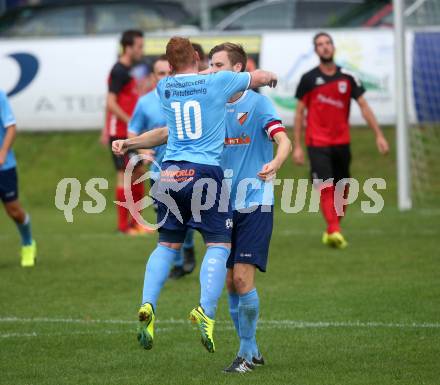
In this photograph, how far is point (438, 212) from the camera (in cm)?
1614

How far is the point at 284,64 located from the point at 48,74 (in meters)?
3.99

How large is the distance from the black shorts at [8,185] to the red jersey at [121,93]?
10.0 ft

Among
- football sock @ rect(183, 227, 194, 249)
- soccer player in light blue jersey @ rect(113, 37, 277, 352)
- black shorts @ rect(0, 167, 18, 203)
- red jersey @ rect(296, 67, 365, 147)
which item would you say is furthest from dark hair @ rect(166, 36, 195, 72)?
red jersey @ rect(296, 67, 365, 147)

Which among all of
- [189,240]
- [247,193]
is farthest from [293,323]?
[189,240]

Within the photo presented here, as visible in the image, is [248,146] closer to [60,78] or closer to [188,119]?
[188,119]

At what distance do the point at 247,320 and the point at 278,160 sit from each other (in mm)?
981

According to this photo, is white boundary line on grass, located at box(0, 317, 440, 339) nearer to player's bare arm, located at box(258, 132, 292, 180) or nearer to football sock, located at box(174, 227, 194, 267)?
player's bare arm, located at box(258, 132, 292, 180)

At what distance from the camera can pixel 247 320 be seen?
681 centimetres

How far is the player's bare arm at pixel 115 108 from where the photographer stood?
14.1 meters

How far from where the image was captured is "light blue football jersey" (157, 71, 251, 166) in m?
6.71

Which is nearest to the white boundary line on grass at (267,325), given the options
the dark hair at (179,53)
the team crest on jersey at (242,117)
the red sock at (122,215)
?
the team crest on jersey at (242,117)

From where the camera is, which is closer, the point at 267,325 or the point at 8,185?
the point at 267,325

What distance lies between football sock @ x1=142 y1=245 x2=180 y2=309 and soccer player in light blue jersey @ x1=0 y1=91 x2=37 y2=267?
15.2 feet

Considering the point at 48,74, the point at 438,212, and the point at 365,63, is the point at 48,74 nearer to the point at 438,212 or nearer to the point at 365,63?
the point at 365,63
